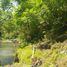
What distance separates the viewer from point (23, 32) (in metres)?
29.2

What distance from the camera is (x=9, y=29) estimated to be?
45.4 meters

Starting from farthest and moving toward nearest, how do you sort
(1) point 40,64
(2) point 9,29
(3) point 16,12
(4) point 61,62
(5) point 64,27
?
(2) point 9,29
(3) point 16,12
(5) point 64,27
(1) point 40,64
(4) point 61,62

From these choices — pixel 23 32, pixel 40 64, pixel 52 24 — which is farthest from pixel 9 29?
pixel 40 64

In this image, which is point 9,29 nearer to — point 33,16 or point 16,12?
point 16,12

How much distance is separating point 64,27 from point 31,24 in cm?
625

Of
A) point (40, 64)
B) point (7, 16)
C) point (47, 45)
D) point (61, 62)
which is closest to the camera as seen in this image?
point (61, 62)

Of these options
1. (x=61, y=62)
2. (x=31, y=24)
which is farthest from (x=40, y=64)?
(x=31, y=24)

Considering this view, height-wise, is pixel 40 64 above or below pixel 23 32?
above

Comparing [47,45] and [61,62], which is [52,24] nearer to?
[47,45]

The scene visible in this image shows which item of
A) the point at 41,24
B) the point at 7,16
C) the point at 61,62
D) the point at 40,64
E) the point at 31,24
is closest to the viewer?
the point at 61,62

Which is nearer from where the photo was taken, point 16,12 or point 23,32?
point 23,32

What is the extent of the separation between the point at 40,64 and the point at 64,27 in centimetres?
989

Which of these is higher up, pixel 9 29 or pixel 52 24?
pixel 52 24

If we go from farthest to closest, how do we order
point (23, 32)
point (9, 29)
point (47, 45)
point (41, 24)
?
Answer: point (9, 29) → point (23, 32) → point (41, 24) → point (47, 45)
